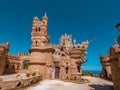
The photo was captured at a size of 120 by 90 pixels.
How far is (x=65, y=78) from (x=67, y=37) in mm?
39996

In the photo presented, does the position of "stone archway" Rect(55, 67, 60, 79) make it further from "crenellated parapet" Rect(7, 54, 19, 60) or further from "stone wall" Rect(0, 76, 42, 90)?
"crenellated parapet" Rect(7, 54, 19, 60)

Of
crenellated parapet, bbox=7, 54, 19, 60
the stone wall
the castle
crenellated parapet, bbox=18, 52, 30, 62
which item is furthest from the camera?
crenellated parapet, bbox=18, 52, 30, 62

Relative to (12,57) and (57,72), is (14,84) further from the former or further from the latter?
(12,57)

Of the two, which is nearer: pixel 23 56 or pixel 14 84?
pixel 14 84

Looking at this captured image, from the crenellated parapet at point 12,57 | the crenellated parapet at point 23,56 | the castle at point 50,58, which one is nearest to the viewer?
the castle at point 50,58

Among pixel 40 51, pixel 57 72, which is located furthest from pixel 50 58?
pixel 57 72

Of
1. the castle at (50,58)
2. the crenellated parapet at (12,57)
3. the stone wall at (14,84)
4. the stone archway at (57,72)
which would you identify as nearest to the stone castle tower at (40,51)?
the castle at (50,58)

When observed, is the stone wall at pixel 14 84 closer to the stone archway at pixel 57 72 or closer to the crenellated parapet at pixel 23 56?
the stone archway at pixel 57 72

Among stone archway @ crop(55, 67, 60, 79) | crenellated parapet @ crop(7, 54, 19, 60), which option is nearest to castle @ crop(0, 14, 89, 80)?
stone archway @ crop(55, 67, 60, 79)

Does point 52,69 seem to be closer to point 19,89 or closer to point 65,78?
point 65,78

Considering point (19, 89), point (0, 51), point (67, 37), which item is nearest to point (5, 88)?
point (19, 89)

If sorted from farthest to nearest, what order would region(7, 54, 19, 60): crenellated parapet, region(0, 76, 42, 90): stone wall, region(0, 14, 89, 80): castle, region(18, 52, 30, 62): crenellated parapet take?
region(18, 52, 30, 62): crenellated parapet < region(7, 54, 19, 60): crenellated parapet < region(0, 14, 89, 80): castle < region(0, 76, 42, 90): stone wall

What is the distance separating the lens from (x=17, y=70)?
46125 millimetres

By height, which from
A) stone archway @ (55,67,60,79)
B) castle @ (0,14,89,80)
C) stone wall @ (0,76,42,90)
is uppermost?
castle @ (0,14,89,80)
